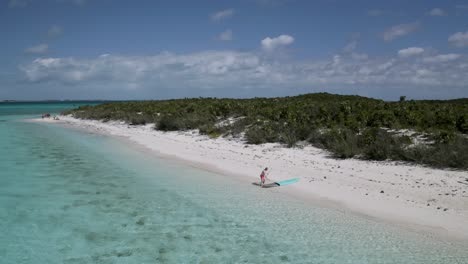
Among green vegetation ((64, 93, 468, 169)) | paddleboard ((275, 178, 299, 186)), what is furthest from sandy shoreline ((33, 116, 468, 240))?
green vegetation ((64, 93, 468, 169))

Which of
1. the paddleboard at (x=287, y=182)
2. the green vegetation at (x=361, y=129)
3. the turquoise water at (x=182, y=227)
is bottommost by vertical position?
the turquoise water at (x=182, y=227)

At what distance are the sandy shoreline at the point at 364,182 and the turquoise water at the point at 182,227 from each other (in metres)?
0.57

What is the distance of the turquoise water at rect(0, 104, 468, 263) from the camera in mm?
5953

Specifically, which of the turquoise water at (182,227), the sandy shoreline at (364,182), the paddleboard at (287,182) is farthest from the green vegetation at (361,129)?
the turquoise water at (182,227)

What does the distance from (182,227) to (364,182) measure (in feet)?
17.3

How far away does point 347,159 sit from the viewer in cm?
1270

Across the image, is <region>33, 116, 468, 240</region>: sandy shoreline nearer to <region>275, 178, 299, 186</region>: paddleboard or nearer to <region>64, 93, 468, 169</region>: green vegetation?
<region>275, 178, 299, 186</region>: paddleboard

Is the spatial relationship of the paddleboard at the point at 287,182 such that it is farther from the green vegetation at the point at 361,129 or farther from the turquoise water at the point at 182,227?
the green vegetation at the point at 361,129

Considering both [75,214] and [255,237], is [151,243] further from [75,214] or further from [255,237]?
[75,214]

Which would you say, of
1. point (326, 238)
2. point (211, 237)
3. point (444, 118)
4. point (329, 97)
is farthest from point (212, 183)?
point (329, 97)

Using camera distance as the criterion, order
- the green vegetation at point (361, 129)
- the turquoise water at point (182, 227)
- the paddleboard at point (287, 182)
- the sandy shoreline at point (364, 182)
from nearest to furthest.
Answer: the turquoise water at point (182, 227) → the sandy shoreline at point (364, 182) → the paddleboard at point (287, 182) → the green vegetation at point (361, 129)

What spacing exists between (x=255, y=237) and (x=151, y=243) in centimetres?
184

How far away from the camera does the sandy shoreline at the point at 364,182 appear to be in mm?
7477

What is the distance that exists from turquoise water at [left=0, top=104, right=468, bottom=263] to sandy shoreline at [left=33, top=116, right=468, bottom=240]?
0.57m
